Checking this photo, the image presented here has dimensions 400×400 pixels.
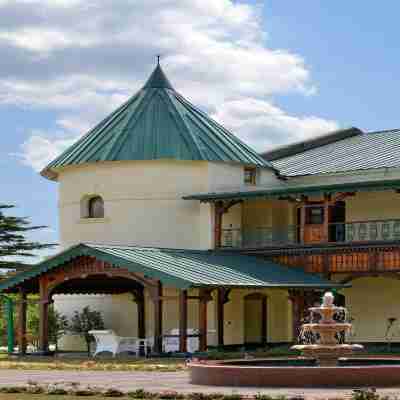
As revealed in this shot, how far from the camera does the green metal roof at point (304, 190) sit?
39.3 meters

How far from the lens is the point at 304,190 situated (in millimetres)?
40500

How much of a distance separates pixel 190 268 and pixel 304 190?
18.2 feet

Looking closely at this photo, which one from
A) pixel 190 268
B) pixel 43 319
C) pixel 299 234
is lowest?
pixel 43 319

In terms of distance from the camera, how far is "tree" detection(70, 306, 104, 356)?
4266 cm

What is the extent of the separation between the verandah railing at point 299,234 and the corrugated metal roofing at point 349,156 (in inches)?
91.3

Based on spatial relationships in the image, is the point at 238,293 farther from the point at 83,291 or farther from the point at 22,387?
the point at 22,387

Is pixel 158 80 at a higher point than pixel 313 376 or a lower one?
higher

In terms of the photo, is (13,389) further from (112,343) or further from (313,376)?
(112,343)

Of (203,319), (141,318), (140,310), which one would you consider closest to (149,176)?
(140,310)

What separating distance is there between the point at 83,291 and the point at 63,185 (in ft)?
16.5

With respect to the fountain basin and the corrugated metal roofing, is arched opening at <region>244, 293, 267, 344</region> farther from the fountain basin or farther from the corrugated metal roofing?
the fountain basin

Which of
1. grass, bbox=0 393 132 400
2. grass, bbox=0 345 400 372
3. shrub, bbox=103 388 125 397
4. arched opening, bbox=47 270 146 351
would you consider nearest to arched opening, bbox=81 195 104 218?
arched opening, bbox=47 270 146 351

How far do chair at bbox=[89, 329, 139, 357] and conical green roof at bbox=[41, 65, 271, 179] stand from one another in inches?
288

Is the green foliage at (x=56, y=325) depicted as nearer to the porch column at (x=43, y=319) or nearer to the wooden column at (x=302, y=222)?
the porch column at (x=43, y=319)
